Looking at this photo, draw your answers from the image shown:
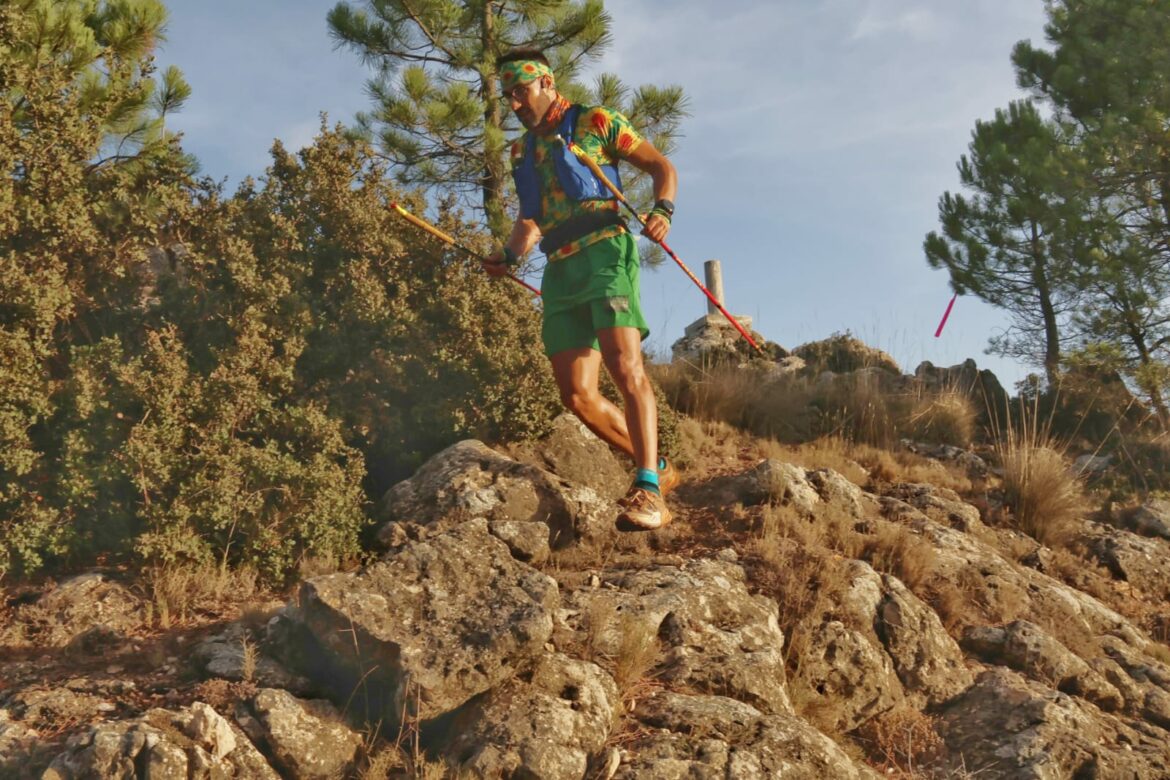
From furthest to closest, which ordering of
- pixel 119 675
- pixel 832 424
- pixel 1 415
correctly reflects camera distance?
pixel 832 424
pixel 1 415
pixel 119 675

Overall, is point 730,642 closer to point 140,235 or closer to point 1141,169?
point 140,235

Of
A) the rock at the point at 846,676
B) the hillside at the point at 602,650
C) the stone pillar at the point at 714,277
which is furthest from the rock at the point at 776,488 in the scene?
the stone pillar at the point at 714,277

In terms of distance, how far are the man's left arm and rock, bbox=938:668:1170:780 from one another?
9.59 ft

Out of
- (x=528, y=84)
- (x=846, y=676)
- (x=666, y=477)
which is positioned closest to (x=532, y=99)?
(x=528, y=84)

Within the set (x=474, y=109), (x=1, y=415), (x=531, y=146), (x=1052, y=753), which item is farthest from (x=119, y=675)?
(x=474, y=109)

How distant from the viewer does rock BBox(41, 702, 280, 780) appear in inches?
151

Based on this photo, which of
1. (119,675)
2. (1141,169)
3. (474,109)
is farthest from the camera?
(1141,169)

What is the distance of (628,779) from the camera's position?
4.30 m

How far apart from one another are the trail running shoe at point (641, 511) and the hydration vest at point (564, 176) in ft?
Answer: 5.11

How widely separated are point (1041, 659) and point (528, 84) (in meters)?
4.31

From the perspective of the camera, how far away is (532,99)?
5.52 m

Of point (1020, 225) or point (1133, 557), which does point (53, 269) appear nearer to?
point (1133, 557)

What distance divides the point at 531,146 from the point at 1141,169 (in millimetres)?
10672

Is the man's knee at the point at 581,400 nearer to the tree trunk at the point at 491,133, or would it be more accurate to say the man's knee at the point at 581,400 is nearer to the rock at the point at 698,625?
the rock at the point at 698,625
